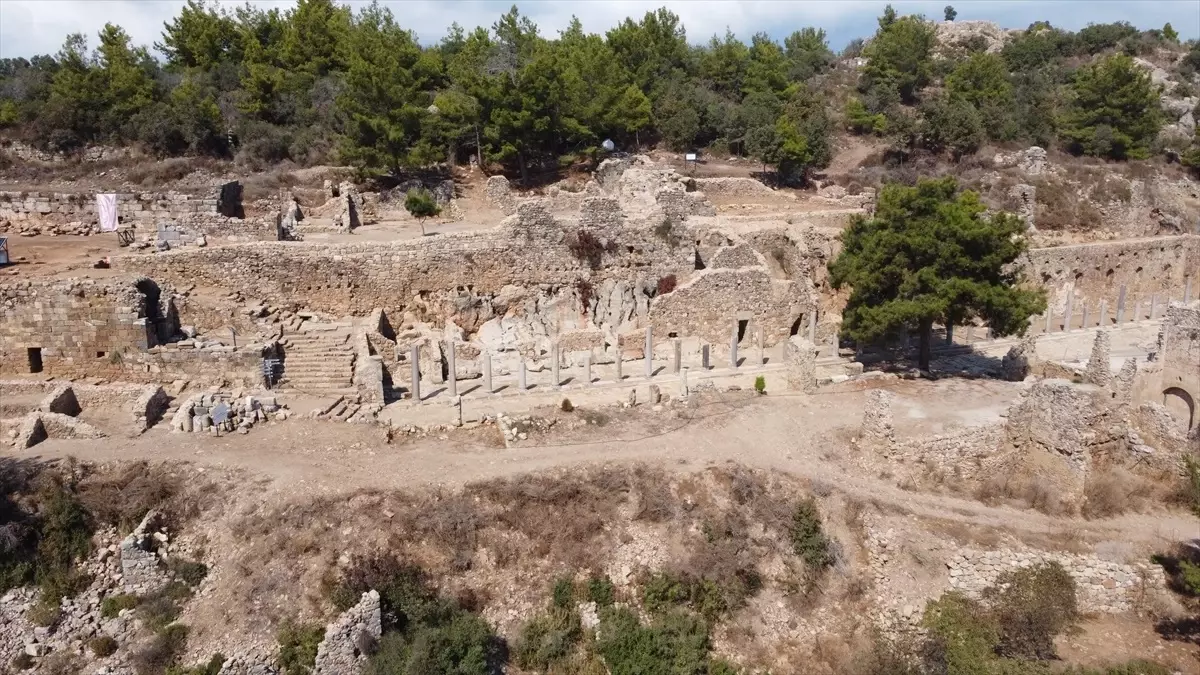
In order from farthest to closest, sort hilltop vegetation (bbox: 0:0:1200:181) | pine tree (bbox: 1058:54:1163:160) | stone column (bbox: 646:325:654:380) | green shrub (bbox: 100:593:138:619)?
pine tree (bbox: 1058:54:1163:160)
hilltop vegetation (bbox: 0:0:1200:181)
stone column (bbox: 646:325:654:380)
green shrub (bbox: 100:593:138:619)

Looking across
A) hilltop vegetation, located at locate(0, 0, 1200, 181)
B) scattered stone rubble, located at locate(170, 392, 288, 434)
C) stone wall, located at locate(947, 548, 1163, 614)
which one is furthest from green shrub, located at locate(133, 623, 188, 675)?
hilltop vegetation, located at locate(0, 0, 1200, 181)

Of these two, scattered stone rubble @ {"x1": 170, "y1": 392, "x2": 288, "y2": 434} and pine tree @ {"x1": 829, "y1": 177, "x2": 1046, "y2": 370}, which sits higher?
pine tree @ {"x1": 829, "y1": 177, "x2": 1046, "y2": 370}

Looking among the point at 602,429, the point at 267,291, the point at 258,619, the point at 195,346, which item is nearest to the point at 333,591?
the point at 258,619

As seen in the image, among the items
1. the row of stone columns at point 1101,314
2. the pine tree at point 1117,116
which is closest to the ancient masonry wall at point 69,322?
the row of stone columns at point 1101,314

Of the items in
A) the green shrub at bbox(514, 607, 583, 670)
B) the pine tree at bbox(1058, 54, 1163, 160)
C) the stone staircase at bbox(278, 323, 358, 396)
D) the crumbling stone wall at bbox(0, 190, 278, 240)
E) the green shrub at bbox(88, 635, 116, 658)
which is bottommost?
the green shrub at bbox(514, 607, 583, 670)

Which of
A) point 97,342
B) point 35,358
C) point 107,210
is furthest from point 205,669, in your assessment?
point 107,210

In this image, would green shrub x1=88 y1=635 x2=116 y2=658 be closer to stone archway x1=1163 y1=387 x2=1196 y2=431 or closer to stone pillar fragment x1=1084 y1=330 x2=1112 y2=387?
stone pillar fragment x1=1084 y1=330 x2=1112 y2=387

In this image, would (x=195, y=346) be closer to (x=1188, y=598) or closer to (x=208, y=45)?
(x=1188, y=598)
